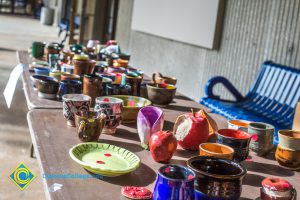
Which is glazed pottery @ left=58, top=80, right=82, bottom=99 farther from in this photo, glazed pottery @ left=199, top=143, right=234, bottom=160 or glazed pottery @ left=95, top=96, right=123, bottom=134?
glazed pottery @ left=199, top=143, right=234, bottom=160

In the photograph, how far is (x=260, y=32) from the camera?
171 inches

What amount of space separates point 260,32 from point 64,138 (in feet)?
9.85

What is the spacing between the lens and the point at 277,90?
3820 millimetres

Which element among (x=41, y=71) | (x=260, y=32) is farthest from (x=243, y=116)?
(x=41, y=71)

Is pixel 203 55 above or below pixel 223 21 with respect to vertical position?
below

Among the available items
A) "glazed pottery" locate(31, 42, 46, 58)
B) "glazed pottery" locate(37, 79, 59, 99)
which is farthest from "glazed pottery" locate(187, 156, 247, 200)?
"glazed pottery" locate(31, 42, 46, 58)

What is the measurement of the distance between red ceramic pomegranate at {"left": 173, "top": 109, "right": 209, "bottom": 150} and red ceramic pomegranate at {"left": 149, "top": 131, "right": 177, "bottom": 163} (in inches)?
6.9

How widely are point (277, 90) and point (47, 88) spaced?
2.16m

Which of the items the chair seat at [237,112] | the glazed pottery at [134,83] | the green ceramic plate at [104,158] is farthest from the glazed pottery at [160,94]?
the chair seat at [237,112]

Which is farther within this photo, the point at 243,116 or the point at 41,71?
the point at 243,116

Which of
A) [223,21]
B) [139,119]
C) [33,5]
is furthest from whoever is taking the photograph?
[33,5]

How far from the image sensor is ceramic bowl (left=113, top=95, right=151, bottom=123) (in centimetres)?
206

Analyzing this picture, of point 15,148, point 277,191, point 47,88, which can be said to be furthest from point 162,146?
point 15,148

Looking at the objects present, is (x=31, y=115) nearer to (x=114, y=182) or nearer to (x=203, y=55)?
(x=114, y=182)
